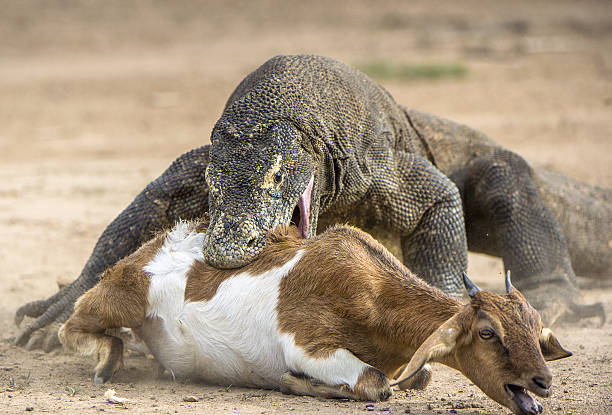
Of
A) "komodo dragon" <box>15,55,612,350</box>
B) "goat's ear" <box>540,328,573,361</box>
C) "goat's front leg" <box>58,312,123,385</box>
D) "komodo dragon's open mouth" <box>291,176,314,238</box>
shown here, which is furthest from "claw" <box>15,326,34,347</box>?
"goat's ear" <box>540,328,573,361</box>

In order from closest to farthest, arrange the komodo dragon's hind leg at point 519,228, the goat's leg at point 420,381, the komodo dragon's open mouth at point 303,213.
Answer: the goat's leg at point 420,381
the komodo dragon's open mouth at point 303,213
the komodo dragon's hind leg at point 519,228

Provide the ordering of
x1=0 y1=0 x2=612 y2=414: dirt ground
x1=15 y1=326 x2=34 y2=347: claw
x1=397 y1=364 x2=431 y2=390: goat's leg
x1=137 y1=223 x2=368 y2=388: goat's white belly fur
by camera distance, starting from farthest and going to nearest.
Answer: x1=15 y1=326 x2=34 y2=347: claw → x1=0 y1=0 x2=612 y2=414: dirt ground → x1=397 y1=364 x2=431 y2=390: goat's leg → x1=137 y1=223 x2=368 y2=388: goat's white belly fur

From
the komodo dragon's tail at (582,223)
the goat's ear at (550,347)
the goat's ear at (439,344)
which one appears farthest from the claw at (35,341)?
the komodo dragon's tail at (582,223)

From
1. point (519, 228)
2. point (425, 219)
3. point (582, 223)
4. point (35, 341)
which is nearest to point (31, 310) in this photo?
point (35, 341)

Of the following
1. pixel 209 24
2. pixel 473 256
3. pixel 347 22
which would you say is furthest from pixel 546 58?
pixel 473 256

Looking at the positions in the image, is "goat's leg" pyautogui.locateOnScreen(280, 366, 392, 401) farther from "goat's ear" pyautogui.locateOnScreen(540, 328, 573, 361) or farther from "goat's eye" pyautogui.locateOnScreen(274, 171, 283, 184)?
"goat's eye" pyautogui.locateOnScreen(274, 171, 283, 184)

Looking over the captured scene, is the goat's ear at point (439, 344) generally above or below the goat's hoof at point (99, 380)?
above

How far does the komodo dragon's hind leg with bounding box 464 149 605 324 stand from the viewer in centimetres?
709

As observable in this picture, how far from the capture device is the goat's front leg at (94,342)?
203 inches

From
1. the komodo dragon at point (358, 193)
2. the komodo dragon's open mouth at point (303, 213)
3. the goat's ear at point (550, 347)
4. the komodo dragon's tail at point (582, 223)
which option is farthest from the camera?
the komodo dragon's tail at point (582, 223)

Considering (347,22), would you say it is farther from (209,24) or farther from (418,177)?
(418,177)

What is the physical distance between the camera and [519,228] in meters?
7.21

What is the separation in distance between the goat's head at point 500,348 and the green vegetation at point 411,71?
14.8 metres

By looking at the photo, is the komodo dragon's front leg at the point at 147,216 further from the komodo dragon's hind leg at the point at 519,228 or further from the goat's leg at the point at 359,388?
the komodo dragon's hind leg at the point at 519,228
